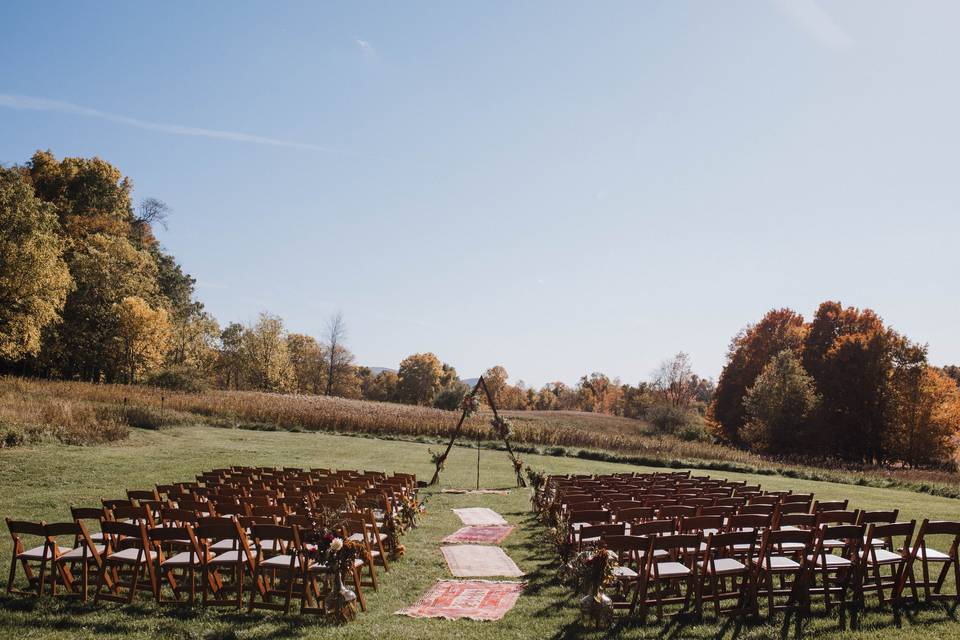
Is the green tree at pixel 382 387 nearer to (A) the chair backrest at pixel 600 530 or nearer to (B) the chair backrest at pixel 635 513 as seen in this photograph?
(B) the chair backrest at pixel 635 513

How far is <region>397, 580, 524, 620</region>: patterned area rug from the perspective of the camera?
24.5ft

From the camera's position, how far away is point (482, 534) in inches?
519

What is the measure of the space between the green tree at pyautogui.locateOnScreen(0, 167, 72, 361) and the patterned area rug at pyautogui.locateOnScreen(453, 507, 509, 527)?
28.5 metres

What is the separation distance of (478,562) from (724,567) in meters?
4.10

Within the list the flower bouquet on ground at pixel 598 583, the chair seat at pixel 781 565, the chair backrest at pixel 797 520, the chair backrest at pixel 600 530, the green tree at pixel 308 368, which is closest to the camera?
the flower bouquet on ground at pixel 598 583

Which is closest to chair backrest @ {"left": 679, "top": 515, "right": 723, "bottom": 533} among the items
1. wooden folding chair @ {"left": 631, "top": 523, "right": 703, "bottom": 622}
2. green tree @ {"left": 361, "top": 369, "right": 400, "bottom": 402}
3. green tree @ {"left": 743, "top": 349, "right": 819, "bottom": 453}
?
wooden folding chair @ {"left": 631, "top": 523, "right": 703, "bottom": 622}

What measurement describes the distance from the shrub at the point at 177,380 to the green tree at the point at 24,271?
11311 mm

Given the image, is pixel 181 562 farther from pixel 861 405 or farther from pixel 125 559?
pixel 861 405

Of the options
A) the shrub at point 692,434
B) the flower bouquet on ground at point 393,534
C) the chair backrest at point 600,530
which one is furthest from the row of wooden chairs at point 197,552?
the shrub at point 692,434

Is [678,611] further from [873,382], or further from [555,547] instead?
[873,382]

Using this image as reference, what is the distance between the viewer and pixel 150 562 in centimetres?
740

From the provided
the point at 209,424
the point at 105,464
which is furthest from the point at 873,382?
the point at 105,464

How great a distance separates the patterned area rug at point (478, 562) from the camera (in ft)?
31.8

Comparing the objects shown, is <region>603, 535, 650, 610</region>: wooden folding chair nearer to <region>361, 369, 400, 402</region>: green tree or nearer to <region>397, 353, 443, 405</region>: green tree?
<region>397, 353, 443, 405</region>: green tree
